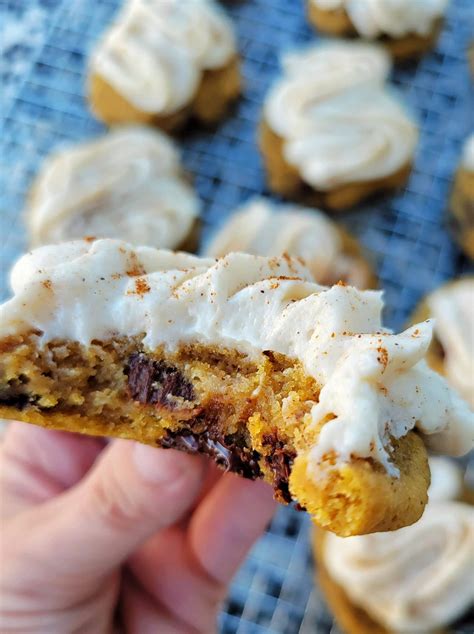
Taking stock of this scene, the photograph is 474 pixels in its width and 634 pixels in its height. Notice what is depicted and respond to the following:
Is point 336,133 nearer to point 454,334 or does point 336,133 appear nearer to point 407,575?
point 454,334

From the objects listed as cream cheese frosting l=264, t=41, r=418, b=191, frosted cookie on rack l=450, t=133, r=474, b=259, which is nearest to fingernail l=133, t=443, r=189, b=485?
cream cheese frosting l=264, t=41, r=418, b=191

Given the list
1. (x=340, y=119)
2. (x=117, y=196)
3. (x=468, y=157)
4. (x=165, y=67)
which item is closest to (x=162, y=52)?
(x=165, y=67)

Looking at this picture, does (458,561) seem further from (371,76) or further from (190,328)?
(371,76)

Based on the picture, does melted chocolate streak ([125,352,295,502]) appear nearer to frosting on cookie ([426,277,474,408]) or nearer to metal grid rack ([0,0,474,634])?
frosting on cookie ([426,277,474,408])

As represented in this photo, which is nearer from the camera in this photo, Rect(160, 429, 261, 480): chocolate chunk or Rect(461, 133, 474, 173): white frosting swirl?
Rect(160, 429, 261, 480): chocolate chunk

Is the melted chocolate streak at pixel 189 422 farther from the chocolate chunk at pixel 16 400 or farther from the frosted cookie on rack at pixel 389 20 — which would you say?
the frosted cookie on rack at pixel 389 20

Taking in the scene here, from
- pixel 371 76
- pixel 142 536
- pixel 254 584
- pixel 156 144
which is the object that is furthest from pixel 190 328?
pixel 371 76
